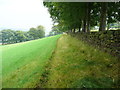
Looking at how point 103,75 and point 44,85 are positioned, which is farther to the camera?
point 44,85

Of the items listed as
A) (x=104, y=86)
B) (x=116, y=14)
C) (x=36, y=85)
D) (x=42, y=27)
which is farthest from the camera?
(x=42, y=27)

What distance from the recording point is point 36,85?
4.24 meters

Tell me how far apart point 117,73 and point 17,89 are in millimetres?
4965

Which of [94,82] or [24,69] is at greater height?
[94,82]

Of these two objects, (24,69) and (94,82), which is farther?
(24,69)

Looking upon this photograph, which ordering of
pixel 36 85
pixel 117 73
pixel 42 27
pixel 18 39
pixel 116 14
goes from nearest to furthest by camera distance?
1. pixel 117 73
2. pixel 36 85
3. pixel 116 14
4. pixel 18 39
5. pixel 42 27

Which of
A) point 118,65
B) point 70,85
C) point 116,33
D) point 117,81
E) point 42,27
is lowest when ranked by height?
point 70,85

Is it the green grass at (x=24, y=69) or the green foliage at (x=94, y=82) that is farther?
the green grass at (x=24, y=69)

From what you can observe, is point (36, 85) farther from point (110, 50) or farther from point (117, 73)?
point (110, 50)

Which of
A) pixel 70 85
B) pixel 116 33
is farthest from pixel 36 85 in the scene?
pixel 116 33

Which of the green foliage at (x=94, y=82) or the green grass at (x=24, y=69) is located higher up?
the green foliage at (x=94, y=82)

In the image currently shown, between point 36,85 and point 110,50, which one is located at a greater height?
point 110,50

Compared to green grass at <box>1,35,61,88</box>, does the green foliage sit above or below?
above

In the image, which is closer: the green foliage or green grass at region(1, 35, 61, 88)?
the green foliage
